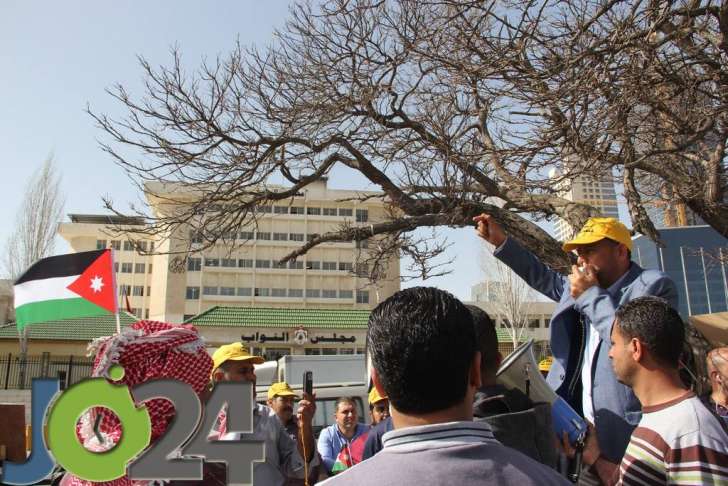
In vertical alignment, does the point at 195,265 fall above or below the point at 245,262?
below

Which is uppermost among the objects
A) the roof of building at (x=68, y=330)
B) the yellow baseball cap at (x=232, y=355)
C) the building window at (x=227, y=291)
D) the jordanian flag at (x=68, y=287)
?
the building window at (x=227, y=291)

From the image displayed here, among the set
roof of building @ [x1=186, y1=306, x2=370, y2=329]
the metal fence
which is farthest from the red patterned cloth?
roof of building @ [x1=186, y1=306, x2=370, y2=329]

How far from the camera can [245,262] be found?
66812 millimetres

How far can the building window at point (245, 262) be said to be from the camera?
66438mm

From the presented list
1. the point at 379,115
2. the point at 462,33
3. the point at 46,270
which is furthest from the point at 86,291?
the point at 379,115

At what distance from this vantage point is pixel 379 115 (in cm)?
1002

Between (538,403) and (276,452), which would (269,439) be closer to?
(276,452)

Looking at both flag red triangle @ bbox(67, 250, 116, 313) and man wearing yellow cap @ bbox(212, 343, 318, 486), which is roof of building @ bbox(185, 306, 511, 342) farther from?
flag red triangle @ bbox(67, 250, 116, 313)

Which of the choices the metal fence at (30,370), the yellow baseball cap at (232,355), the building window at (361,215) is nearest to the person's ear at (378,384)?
the yellow baseball cap at (232,355)

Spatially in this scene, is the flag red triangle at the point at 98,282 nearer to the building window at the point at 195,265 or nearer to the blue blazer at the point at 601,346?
the blue blazer at the point at 601,346

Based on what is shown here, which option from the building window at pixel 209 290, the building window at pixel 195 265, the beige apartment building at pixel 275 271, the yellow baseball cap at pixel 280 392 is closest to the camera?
the yellow baseball cap at pixel 280 392

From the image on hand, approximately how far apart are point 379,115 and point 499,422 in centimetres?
860

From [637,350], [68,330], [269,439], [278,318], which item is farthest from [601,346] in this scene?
[68,330]

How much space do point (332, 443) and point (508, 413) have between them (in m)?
5.47
